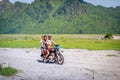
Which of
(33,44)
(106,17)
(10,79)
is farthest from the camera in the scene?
(33,44)

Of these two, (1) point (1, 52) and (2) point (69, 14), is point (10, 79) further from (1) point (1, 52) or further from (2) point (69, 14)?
(2) point (69, 14)

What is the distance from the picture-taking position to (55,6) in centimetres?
675

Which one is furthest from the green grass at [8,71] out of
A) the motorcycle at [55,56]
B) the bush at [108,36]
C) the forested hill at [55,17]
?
the bush at [108,36]

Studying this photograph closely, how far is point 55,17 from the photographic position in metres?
6.79

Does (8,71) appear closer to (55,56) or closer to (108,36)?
(55,56)

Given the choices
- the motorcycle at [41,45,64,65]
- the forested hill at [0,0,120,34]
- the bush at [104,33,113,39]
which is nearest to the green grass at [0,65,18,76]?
the forested hill at [0,0,120,34]

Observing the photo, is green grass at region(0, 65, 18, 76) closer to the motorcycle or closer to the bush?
the motorcycle

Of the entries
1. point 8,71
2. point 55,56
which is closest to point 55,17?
point 8,71

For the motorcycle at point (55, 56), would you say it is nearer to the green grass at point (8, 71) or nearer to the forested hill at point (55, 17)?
the forested hill at point (55, 17)

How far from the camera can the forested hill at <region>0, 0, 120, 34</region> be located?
6738 millimetres

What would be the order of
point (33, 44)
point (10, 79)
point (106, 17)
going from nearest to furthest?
point (10, 79)
point (106, 17)
point (33, 44)

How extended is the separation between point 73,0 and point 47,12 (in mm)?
586

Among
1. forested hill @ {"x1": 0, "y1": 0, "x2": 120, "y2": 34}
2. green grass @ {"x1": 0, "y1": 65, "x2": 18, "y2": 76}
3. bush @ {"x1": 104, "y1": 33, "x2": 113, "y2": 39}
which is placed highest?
forested hill @ {"x1": 0, "y1": 0, "x2": 120, "y2": 34}

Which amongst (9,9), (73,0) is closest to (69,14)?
(73,0)
